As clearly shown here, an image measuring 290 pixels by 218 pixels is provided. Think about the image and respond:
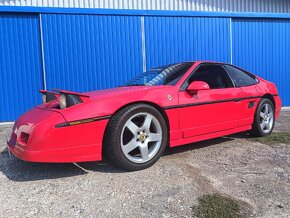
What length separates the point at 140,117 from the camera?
13.5 ft

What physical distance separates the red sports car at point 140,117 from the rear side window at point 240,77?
2cm

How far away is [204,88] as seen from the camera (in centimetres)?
439

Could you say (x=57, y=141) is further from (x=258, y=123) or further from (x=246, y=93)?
(x=258, y=123)

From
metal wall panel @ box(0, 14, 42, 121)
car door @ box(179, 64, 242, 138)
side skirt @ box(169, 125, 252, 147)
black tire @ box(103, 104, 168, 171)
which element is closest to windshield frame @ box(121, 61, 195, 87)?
car door @ box(179, 64, 242, 138)

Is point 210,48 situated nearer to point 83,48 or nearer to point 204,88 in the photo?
point 83,48

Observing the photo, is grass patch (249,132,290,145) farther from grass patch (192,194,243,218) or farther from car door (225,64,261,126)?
grass patch (192,194,243,218)

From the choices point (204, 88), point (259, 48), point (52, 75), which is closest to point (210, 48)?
point (259, 48)

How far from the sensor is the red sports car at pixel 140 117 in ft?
11.8

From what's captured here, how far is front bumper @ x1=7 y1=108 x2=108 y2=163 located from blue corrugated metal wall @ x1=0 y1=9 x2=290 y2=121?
4.34 metres

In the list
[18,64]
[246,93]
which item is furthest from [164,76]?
[18,64]

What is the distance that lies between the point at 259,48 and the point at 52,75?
5.90m

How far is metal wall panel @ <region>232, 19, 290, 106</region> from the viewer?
973 cm

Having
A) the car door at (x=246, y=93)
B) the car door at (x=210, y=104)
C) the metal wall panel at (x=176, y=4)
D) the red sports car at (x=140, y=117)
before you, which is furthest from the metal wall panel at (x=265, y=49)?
the car door at (x=210, y=104)

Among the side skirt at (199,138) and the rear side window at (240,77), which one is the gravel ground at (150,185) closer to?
the side skirt at (199,138)
